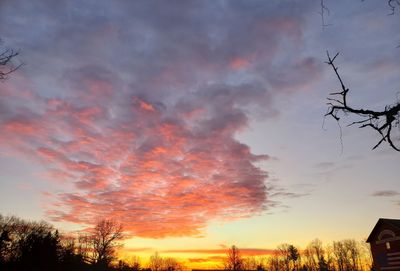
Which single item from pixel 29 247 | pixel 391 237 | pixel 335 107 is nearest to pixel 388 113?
pixel 335 107

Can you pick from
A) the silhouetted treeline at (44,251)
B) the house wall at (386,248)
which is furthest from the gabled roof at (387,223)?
the silhouetted treeline at (44,251)

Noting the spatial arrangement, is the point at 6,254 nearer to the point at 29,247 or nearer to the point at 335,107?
the point at 29,247

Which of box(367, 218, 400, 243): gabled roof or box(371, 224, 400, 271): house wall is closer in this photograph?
box(371, 224, 400, 271): house wall

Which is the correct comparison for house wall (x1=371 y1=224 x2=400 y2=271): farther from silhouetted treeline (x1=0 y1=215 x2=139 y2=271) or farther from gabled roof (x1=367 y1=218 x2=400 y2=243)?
silhouetted treeline (x1=0 y1=215 x2=139 y2=271)

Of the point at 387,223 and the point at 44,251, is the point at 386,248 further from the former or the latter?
the point at 44,251

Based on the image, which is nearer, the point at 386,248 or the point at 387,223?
the point at 386,248

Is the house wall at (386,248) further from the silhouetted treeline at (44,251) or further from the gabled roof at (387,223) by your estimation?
the silhouetted treeline at (44,251)

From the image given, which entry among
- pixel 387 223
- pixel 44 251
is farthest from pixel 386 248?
pixel 44 251

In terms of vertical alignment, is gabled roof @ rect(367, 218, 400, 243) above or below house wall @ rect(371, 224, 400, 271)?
above

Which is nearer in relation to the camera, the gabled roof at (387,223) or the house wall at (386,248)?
the house wall at (386,248)

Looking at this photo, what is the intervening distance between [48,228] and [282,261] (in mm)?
104051

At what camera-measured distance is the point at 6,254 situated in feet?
255

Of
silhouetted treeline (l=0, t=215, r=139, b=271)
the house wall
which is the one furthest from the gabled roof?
silhouetted treeline (l=0, t=215, r=139, b=271)

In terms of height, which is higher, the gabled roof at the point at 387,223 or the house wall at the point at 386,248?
the gabled roof at the point at 387,223
